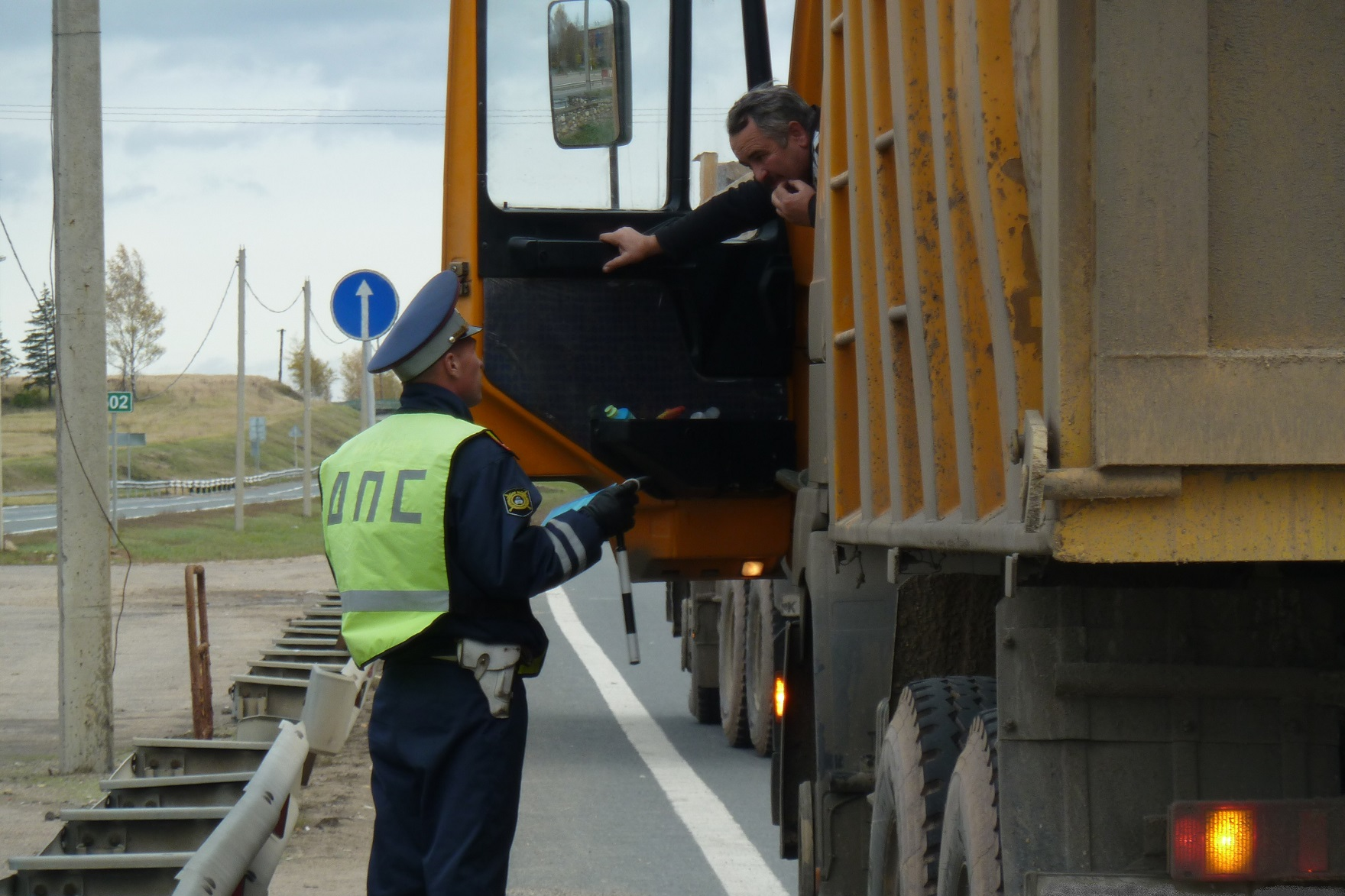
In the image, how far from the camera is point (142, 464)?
8844cm

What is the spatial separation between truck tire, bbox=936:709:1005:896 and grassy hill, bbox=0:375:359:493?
6819cm

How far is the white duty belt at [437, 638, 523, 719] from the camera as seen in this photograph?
14.2 ft

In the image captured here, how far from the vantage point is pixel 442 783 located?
4.36 m

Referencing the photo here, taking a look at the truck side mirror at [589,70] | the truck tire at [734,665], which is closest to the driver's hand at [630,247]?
the truck side mirror at [589,70]

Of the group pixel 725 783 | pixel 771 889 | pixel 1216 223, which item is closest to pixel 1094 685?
pixel 1216 223

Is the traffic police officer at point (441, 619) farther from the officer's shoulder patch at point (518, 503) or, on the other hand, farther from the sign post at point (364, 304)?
the sign post at point (364, 304)

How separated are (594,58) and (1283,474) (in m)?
3.71

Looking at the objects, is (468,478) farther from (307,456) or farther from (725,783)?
(307,456)

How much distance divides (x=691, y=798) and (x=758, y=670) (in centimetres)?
116

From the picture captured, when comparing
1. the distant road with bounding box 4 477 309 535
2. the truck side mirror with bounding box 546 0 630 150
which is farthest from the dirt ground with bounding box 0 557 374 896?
the distant road with bounding box 4 477 309 535

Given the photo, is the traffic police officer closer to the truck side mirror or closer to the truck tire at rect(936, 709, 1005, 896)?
the truck tire at rect(936, 709, 1005, 896)

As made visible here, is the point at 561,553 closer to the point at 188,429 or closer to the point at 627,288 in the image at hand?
the point at 627,288

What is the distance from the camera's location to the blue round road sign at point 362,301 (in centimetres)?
1636

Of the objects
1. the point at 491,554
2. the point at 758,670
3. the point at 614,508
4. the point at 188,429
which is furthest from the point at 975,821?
the point at 188,429
